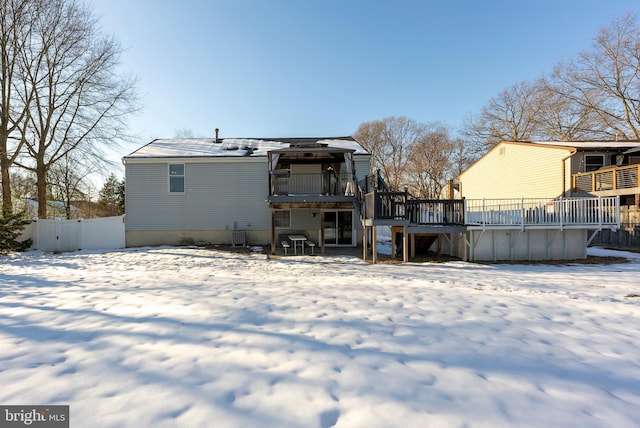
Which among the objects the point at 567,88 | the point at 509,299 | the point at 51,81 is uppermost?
the point at 567,88

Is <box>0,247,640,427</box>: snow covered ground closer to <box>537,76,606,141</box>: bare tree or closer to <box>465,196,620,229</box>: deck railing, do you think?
<box>465,196,620,229</box>: deck railing

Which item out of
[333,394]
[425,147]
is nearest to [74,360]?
[333,394]

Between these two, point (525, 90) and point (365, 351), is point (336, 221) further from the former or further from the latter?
point (525, 90)

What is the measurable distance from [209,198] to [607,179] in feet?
67.4

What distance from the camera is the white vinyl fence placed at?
44.2 feet

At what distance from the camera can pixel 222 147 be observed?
15844 mm

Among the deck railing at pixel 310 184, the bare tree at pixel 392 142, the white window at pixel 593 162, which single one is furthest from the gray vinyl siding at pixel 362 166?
the bare tree at pixel 392 142

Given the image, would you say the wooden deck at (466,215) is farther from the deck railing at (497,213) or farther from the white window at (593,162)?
the white window at (593,162)

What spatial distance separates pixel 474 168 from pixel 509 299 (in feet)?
68.9

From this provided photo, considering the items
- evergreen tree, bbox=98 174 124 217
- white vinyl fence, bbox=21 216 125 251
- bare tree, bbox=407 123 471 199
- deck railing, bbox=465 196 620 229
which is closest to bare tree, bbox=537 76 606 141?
bare tree, bbox=407 123 471 199

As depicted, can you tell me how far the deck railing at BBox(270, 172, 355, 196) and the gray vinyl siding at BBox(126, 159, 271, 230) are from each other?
1.34m

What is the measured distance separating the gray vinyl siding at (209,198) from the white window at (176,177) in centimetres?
20

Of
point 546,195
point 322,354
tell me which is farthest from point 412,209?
point 546,195

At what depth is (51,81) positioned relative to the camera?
1585 centimetres
